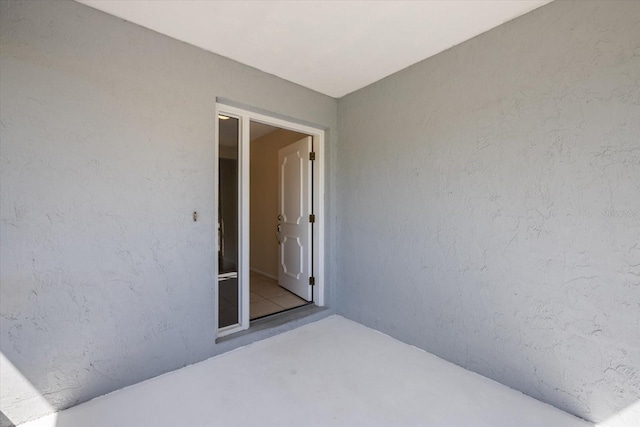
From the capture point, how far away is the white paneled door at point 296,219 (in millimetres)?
3432

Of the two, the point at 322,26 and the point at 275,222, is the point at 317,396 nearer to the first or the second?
the point at 322,26

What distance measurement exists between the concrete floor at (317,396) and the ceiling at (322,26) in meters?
2.50

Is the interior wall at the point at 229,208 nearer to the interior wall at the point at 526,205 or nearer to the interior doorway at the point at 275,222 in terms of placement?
the interior doorway at the point at 275,222

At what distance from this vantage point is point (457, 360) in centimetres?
223

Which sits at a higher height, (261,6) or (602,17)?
(261,6)

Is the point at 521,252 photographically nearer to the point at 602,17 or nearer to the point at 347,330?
the point at 602,17

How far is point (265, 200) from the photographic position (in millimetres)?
4945

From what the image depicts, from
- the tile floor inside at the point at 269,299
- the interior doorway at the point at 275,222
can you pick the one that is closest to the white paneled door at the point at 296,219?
the interior doorway at the point at 275,222

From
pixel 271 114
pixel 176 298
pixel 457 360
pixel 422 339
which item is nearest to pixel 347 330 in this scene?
pixel 422 339

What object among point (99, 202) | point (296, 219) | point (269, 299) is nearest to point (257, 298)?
point (269, 299)

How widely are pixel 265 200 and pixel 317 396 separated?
11.7ft

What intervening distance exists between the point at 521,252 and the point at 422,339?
1.12m

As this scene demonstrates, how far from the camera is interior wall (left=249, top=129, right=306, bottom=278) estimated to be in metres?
4.66

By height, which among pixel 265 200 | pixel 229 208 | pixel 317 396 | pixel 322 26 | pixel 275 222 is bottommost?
pixel 317 396
